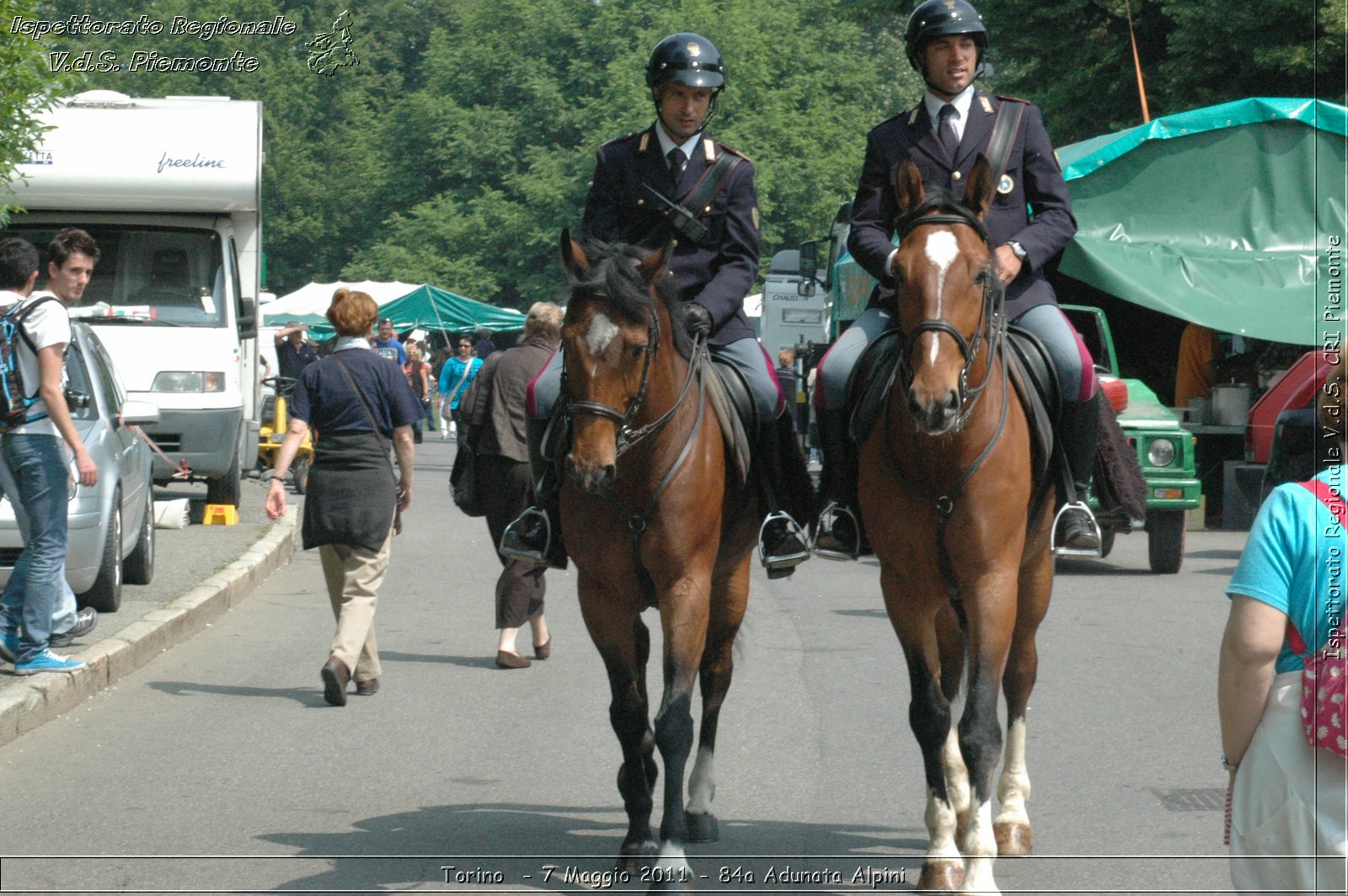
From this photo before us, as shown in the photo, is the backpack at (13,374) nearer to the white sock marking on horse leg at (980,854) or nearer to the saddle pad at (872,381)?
the saddle pad at (872,381)

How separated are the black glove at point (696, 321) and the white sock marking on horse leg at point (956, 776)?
1685 millimetres

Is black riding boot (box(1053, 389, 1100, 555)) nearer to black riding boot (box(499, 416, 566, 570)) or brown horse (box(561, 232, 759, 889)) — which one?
brown horse (box(561, 232, 759, 889))

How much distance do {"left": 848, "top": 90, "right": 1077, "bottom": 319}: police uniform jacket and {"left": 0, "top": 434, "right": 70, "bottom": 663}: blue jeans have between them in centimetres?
461

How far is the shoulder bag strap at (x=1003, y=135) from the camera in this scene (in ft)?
21.5

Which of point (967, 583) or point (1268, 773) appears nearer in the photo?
point (1268, 773)

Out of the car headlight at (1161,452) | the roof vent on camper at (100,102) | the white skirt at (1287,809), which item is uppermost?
the roof vent on camper at (100,102)

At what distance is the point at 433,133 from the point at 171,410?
48.9 metres

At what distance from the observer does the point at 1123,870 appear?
604 cm

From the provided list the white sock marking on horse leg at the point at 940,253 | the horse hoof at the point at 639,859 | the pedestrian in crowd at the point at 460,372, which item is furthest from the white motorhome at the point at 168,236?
the white sock marking on horse leg at the point at 940,253

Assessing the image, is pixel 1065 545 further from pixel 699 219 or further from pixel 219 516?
pixel 219 516

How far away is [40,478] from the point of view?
905cm

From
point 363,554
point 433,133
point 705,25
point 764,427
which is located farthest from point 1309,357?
point 433,133

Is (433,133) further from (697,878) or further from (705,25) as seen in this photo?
(697,878)

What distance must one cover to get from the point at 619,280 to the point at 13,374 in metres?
4.56
